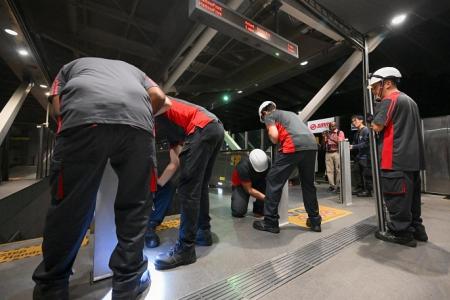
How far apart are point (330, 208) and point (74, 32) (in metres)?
5.14

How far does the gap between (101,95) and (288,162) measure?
1633mm

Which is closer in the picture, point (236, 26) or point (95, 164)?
point (95, 164)

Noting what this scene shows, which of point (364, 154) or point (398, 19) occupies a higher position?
point (398, 19)

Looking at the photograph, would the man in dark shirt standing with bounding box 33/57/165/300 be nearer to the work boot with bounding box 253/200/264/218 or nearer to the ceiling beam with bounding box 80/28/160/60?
the work boot with bounding box 253/200/264/218

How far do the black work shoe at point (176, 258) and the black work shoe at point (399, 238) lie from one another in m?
1.67

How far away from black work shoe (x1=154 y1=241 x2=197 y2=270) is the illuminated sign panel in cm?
198

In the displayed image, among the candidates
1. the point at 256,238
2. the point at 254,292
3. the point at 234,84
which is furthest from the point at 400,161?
the point at 234,84

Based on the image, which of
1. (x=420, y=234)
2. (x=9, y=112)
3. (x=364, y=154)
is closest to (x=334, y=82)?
(x=364, y=154)

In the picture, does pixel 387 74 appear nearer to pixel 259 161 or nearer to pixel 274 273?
pixel 259 161

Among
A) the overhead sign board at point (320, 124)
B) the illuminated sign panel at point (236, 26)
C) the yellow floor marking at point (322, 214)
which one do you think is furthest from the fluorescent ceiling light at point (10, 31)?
the overhead sign board at point (320, 124)

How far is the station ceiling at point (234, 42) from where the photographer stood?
3004 mm

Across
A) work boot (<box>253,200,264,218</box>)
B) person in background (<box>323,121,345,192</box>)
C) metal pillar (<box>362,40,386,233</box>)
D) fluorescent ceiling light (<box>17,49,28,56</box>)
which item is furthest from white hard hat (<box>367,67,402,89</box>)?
fluorescent ceiling light (<box>17,49,28,56</box>)

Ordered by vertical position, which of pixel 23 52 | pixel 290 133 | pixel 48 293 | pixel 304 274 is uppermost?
pixel 23 52

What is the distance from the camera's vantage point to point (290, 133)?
2092mm
